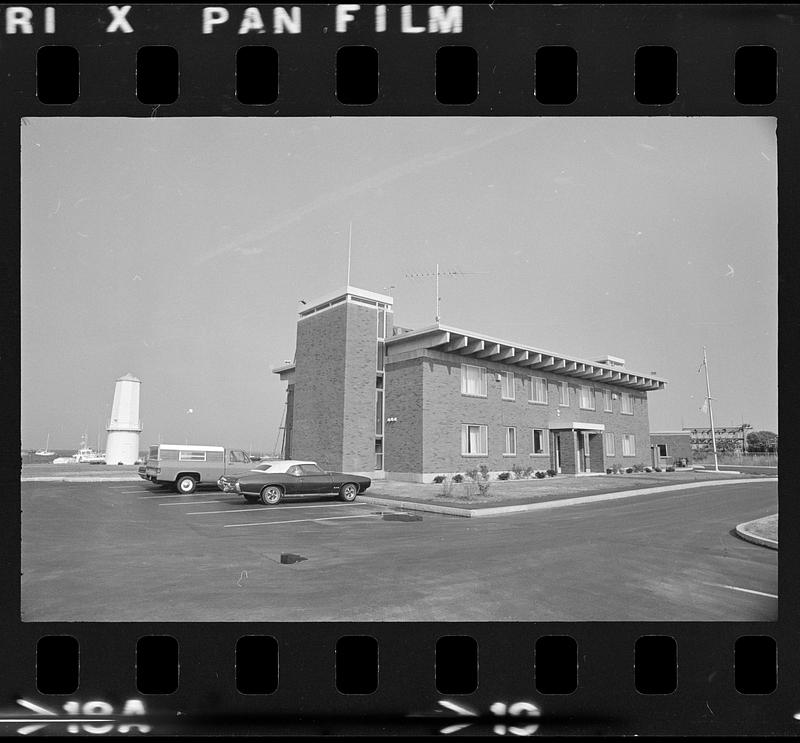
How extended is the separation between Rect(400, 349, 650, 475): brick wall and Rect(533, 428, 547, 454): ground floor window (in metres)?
0.24

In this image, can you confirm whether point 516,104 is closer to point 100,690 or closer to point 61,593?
point 100,690

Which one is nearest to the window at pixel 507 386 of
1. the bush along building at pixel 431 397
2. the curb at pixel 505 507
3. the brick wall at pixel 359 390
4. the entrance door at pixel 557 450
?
Answer: the bush along building at pixel 431 397

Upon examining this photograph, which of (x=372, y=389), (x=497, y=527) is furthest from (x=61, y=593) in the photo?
(x=372, y=389)

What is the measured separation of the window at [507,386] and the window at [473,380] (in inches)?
43.5

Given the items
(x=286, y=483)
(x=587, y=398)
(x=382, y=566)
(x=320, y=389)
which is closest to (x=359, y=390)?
(x=320, y=389)

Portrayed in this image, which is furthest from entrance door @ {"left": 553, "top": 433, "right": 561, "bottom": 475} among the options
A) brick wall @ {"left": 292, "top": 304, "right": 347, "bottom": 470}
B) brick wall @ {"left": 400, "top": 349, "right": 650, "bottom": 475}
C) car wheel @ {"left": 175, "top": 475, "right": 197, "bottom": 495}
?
car wheel @ {"left": 175, "top": 475, "right": 197, "bottom": 495}

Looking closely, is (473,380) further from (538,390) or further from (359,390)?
(359,390)

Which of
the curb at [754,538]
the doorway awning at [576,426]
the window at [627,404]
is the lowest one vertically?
the curb at [754,538]

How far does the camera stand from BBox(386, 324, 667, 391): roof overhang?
75.6 feet

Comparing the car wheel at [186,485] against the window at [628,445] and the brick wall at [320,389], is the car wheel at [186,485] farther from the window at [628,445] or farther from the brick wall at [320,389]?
the window at [628,445]

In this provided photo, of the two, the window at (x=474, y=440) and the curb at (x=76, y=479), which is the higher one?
the window at (x=474, y=440)

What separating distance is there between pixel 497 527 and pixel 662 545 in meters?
3.40

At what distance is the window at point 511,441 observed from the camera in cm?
2552

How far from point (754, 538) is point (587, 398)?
16253 mm
